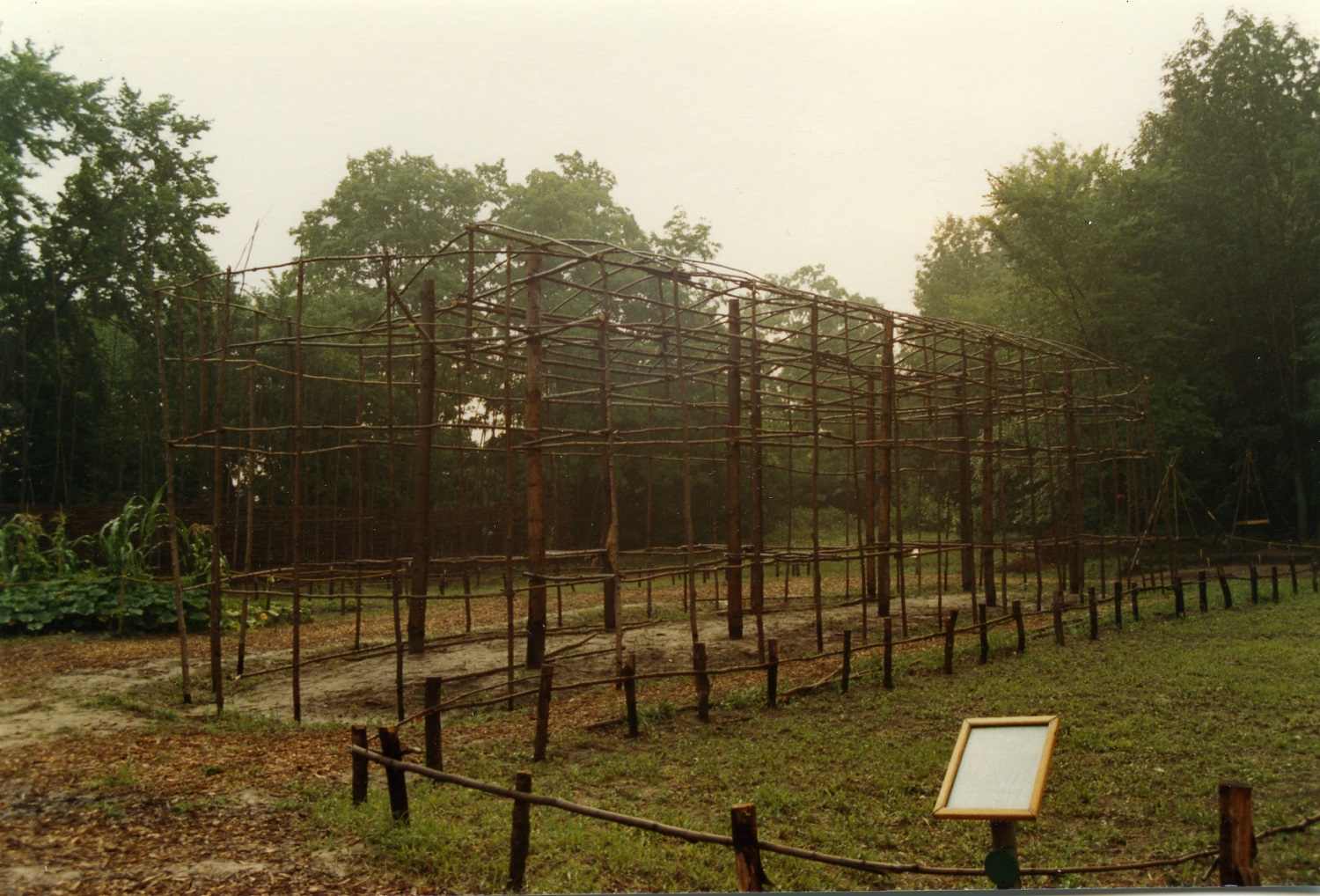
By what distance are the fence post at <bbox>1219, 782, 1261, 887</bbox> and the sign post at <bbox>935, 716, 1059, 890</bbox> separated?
776mm

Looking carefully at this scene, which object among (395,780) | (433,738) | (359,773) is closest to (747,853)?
(395,780)

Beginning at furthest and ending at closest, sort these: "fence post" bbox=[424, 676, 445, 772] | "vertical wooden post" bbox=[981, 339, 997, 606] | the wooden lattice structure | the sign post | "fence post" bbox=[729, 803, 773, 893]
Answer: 1. "vertical wooden post" bbox=[981, 339, 997, 606]
2. the wooden lattice structure
3. "fence post" bbox=[424, 676, 445, 772]
4. "fence post" bbox=[729, 803, 773, 893]
5. the sign post

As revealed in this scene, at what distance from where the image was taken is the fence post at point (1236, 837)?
3693 mm

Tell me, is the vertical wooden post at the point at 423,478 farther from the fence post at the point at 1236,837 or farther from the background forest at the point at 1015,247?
the fence post at the point at 1236,837

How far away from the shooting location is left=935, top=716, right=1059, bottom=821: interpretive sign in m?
3.42

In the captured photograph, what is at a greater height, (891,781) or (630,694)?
(630,694)

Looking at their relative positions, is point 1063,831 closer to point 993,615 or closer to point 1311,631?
point 1311,631

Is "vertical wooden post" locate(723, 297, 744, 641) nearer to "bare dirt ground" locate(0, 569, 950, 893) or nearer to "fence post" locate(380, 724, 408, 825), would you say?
"bare dirt ground" locate(0, 569, 950, 893)

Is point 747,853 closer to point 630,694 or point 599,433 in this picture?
point 630,694

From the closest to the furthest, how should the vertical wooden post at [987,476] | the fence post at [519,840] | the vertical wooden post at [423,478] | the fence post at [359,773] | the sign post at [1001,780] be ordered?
the sign post at [1001,780]
the fence post at [519,840]
the fence post at [359,773]
the vertical wooden post at [423,478]
the vertical wooden post at [987,476]

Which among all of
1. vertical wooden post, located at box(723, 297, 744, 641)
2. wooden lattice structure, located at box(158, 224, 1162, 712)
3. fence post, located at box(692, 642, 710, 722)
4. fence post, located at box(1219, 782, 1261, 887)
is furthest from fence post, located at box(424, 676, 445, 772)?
vertical wooden post, located at box(723, 297, 744, 641)

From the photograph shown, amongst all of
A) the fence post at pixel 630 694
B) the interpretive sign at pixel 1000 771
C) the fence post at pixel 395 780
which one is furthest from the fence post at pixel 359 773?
the interpretive sign at pixel 1000 771

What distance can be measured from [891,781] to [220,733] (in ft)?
17.0

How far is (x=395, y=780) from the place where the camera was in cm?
532
